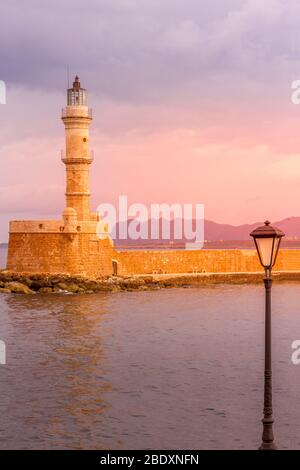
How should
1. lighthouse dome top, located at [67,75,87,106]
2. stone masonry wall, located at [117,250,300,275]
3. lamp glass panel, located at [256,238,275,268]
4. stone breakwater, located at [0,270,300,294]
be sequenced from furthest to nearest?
stone masonry wall, located at [117,250,300,275]
lighthouse dome top, located at [67,75,87,106]
stone breakwater, located at [0,270,300,294]
lamp glass panel, located at [256,238,275,268]

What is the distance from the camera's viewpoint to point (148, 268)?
39.8 meters

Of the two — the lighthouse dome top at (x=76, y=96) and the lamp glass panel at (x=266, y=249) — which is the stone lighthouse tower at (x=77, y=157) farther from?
the lamp glass panel at (x=266, y=249)

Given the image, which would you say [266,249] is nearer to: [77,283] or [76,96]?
[77,283]

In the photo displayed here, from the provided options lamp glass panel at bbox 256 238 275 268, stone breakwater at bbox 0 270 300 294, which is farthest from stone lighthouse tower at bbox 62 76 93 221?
lamp glass panel at bbox 256 238 275 268

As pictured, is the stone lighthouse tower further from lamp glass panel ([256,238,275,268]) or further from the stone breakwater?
lamp glass panel ([256,238,275,268])

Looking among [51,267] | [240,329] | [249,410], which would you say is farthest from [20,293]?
[249,410]

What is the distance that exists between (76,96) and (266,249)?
30.7 meters

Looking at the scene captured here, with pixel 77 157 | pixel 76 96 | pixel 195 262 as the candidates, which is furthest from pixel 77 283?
pixel 76 96

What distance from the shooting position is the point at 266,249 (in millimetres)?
7809

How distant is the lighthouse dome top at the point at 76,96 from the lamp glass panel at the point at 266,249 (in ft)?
99.5

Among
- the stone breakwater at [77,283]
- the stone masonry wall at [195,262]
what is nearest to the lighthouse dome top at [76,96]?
the stone masonry wall at [195,262]

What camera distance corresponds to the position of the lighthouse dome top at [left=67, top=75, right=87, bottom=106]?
37.1m

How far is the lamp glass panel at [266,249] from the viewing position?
778cm
